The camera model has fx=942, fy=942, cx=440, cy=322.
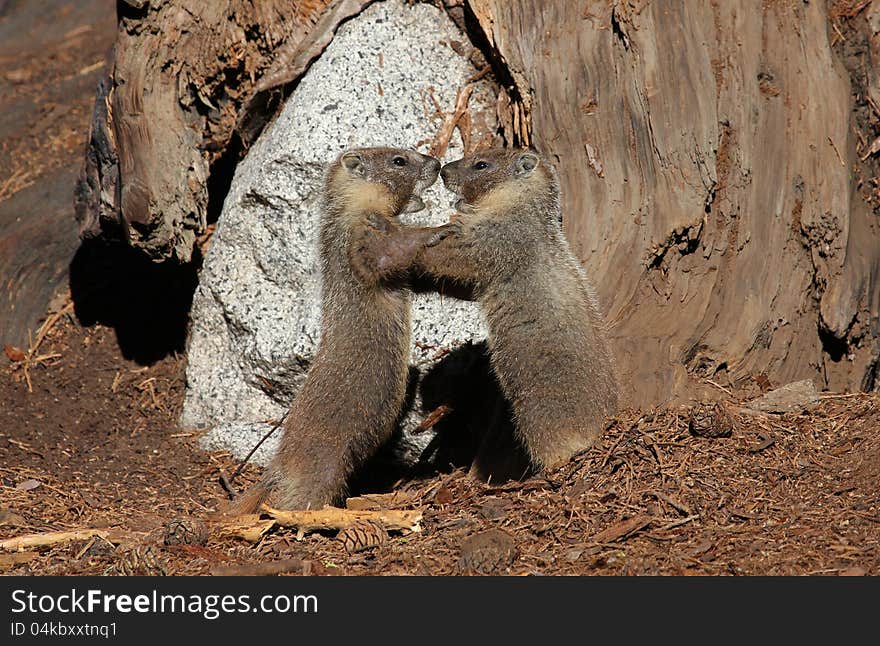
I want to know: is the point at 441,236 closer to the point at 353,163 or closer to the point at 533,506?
the point at 353,163

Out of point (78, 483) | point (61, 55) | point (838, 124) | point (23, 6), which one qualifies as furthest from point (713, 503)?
point (23, 6)

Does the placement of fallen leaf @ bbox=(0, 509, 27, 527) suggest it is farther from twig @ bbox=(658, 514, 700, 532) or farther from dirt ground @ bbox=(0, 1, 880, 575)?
twig @ bbox=(658, 514, 700, 532)

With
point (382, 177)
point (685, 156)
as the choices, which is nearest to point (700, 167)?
point (685, 156)

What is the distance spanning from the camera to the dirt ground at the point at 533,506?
4891mm

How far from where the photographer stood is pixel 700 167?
6.76 m

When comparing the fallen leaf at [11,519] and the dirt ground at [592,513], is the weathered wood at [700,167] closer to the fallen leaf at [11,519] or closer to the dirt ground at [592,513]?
the dirt ground at [592,513]

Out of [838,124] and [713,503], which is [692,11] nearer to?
[838,124]

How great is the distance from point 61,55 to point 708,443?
10.5m

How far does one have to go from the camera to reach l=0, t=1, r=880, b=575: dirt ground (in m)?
4.89

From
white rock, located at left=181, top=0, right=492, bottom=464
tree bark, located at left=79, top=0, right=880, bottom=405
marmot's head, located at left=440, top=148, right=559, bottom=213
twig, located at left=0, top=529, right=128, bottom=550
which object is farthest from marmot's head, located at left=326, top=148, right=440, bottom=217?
twig, located at left=0, top=529, right=128, bottom=550

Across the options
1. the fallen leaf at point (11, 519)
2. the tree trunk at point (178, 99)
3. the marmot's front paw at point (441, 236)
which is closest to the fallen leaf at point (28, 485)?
the fallen leaf at point (11, 519)

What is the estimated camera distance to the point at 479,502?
592 cm

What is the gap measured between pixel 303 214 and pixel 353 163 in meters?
0.81

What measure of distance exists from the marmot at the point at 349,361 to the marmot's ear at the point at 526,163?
65 cm
